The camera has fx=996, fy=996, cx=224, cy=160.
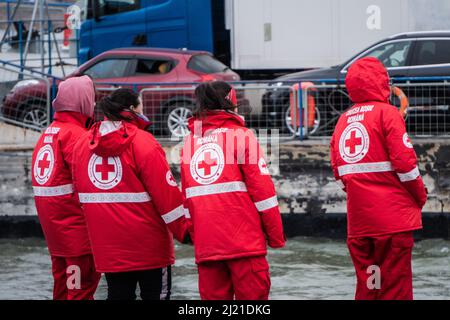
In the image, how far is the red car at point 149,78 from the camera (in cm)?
1424

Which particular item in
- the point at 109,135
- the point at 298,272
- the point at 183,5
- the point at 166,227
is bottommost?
the point at 298,272

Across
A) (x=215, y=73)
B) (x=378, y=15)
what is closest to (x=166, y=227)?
(x=215, y=73)

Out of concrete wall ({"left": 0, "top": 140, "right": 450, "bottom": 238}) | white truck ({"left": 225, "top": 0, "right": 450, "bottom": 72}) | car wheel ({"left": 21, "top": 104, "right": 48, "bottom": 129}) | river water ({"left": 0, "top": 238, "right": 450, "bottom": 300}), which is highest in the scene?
white truck ({"left": 225, "top": 0, "right": 450, "bottom": 72})

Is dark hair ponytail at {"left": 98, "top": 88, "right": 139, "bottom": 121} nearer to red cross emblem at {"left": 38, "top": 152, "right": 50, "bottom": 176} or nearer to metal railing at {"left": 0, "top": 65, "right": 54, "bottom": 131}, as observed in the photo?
red cross emblem at {"left": 38, "top": 152, "right": 50, "bottom": 176}

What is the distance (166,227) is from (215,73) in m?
10.4

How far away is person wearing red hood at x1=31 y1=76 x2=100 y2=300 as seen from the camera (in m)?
6.95

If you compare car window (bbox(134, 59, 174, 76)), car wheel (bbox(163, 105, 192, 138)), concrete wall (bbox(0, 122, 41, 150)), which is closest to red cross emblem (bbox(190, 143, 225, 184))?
car wheel (bbox(163, 105, 192, 138))

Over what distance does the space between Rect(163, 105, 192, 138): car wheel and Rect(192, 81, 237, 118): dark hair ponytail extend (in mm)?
7785

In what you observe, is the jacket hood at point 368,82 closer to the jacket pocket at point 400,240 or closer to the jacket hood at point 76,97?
the jacket pocket at point 400,240

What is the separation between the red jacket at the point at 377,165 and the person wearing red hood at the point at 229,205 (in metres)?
1.16

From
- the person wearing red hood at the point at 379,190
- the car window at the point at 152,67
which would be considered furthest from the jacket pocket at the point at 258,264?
the car window at the point at 152,67
